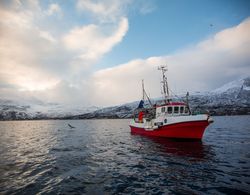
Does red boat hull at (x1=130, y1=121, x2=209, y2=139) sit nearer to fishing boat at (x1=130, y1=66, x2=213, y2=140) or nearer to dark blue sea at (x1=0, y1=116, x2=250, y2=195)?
fishing boat at (x1=130, y1=66, x2=213, y2=140)

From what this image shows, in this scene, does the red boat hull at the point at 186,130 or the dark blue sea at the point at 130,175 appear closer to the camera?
the dark blue sea at the point at 130,175

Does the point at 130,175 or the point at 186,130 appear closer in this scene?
the point at 130,175

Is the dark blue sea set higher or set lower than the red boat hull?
lower

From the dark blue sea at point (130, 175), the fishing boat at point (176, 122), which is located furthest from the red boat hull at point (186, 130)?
the dark blue sea at point (130, 175)

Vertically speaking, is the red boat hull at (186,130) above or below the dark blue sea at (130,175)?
above

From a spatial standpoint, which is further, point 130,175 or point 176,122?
point 176,122

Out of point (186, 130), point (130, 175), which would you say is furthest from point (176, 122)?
point (130, 175)

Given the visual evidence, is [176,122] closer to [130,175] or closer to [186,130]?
[186,130]

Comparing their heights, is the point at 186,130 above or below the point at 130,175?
above

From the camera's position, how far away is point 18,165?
1733cm

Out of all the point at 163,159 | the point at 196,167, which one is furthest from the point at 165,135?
the point at 196,167

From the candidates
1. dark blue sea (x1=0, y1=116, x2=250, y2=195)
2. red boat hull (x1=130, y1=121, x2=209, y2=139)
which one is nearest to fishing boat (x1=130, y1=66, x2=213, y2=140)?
red boat hull (x1=130, y1=121, x2=209, y2=139)

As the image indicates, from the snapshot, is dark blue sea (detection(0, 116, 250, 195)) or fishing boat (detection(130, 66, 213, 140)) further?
fishing boat (detection(130, 66, 213, 140))

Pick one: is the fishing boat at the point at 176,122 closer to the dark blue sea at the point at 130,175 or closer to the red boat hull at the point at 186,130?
the red boat hull at the point at 186,130
